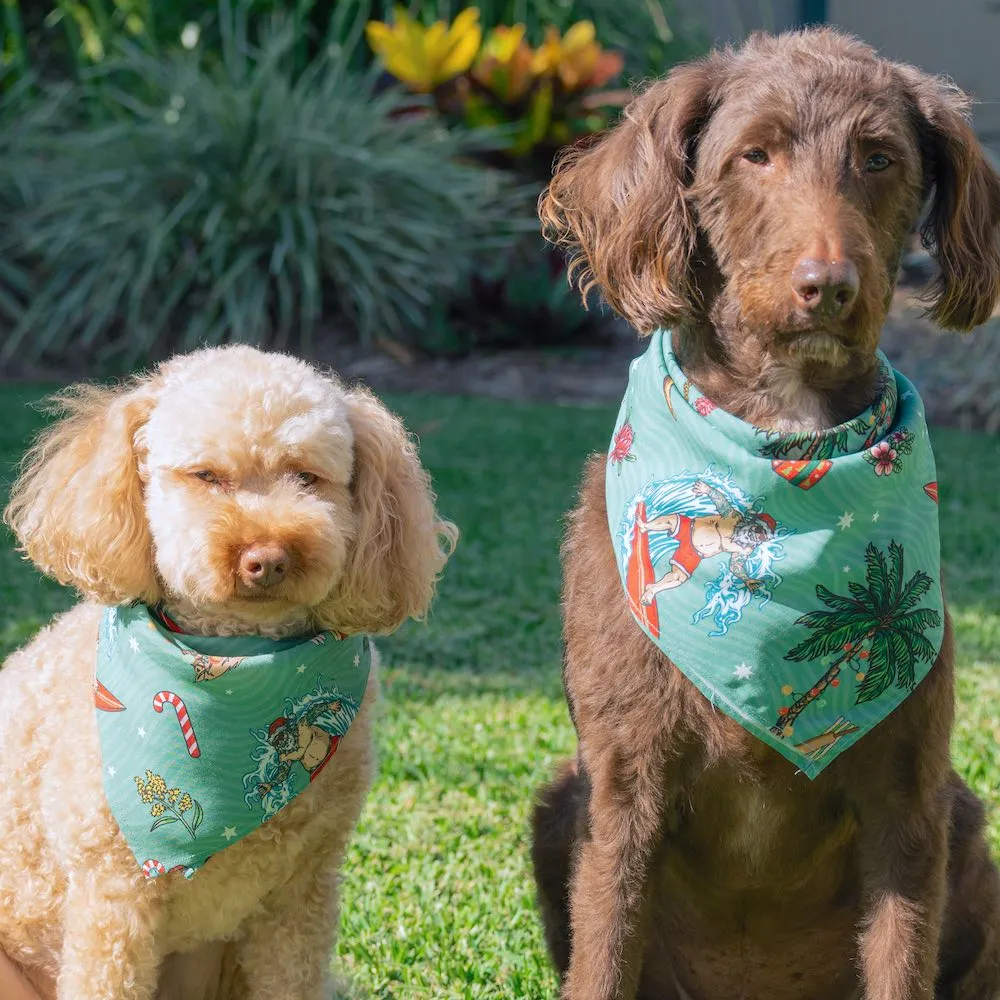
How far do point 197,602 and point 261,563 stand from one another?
0.20 metres

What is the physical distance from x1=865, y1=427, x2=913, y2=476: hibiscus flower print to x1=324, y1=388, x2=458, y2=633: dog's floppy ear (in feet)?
2.71

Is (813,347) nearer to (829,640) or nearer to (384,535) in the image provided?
(829,640)

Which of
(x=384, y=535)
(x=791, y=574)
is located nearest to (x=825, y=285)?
(x=791, y=574)

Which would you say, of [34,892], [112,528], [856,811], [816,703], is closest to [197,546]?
[112,528]

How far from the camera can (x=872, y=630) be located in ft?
7.69

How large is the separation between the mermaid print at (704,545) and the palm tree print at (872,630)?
0.11m

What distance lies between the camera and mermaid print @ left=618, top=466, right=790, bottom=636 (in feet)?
7.73

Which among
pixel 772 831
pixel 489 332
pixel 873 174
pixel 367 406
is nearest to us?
pixel 873 174

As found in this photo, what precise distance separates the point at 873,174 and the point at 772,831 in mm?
1115

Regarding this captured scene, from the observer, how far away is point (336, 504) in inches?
97.8

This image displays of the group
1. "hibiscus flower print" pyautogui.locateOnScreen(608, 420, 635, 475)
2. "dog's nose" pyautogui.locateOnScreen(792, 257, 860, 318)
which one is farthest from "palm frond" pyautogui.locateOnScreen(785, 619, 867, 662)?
"dog's nose" pyautogui.locateOnScreen(792, 257, 860, 318)

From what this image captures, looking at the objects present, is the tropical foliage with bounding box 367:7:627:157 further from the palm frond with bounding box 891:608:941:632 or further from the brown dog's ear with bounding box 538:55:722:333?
the palm frond with bounding box 891:608:941:632

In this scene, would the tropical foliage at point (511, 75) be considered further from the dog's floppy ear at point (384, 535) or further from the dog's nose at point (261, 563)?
the dog's nose at point (261, 563)

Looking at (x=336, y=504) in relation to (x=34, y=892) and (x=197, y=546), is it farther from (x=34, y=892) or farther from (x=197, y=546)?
(x=34, y=892)
